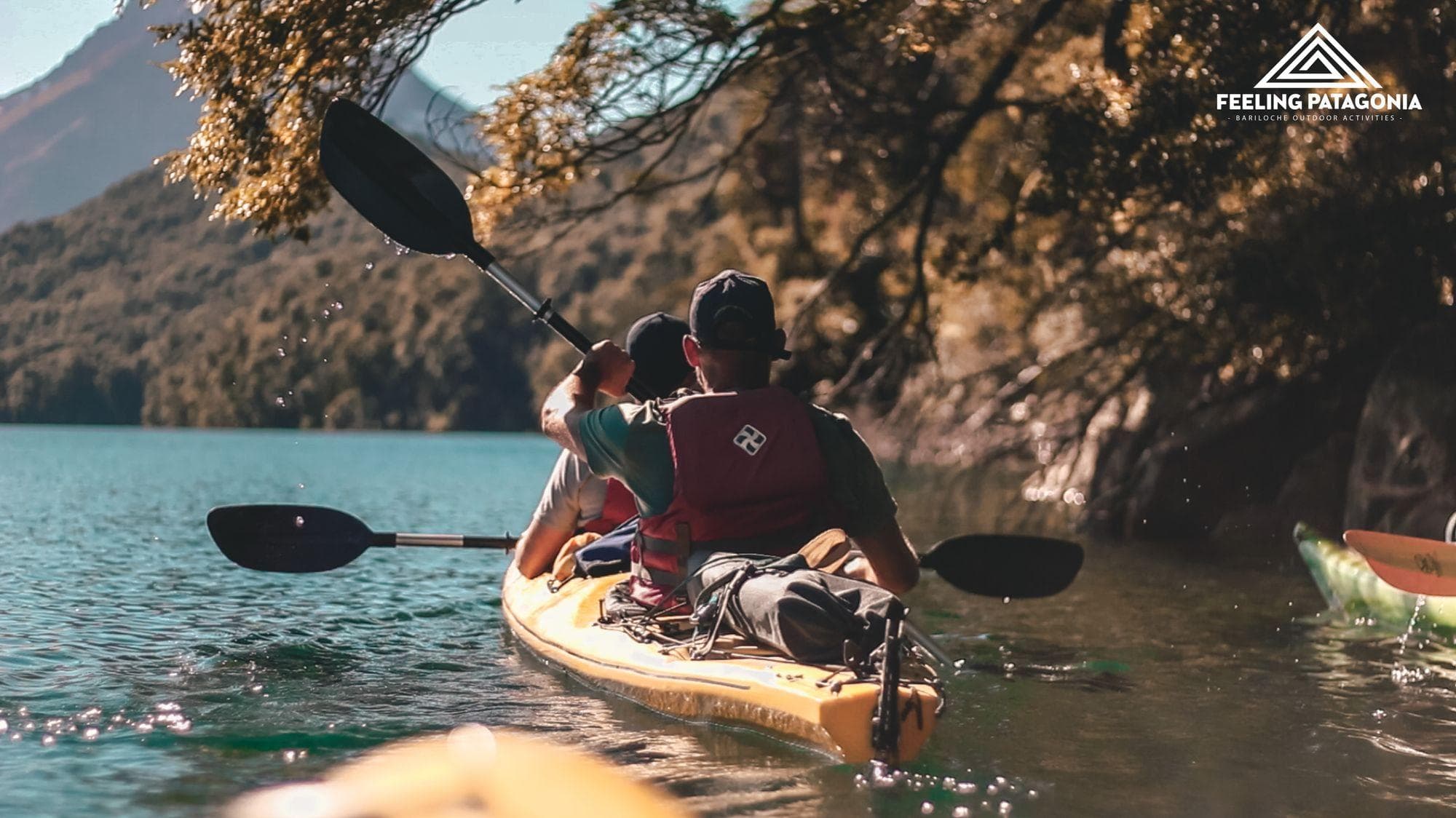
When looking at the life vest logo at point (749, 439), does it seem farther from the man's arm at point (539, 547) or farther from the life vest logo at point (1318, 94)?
the life vest logo at point (1318, 94)

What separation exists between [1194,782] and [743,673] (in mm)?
1613

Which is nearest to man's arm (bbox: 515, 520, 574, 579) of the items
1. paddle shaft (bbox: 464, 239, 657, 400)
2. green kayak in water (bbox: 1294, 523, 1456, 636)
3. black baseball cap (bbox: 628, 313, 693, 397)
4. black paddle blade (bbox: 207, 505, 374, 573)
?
paddle shaft (bbox: 464, 239, 657, 400)

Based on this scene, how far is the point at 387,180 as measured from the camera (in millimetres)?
7656

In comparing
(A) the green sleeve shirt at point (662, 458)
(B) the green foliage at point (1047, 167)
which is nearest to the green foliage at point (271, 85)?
(B) the green foliage at point (1047, 167)

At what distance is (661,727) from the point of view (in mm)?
5371

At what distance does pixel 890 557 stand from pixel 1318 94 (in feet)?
26.5

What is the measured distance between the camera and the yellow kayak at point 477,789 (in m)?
2.66

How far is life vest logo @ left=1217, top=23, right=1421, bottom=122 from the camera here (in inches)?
410

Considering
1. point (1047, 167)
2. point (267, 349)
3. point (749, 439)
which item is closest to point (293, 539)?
point (749, 439)

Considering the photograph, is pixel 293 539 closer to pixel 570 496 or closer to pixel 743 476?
pixel 570 496

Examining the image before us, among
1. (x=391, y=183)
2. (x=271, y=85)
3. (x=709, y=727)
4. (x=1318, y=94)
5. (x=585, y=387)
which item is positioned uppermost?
(x=1318, y=94)

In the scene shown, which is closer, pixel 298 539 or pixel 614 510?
pixel 614 510

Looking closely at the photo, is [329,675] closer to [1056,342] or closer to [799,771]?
[799,771]

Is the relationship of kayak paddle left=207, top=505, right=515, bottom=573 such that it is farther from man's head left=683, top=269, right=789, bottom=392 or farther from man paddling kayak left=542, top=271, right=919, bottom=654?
man's head left=683, top=269, right=789, bottom=392
